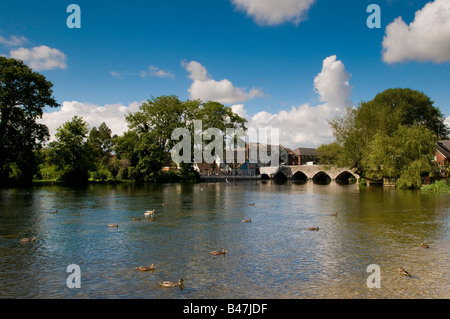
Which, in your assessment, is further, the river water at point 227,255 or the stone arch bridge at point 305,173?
the stone arch bridge at point 305,173

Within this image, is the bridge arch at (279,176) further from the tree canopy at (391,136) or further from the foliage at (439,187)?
the foliage at (439,187)

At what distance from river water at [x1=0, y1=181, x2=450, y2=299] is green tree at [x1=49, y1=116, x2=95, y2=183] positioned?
45783 mm

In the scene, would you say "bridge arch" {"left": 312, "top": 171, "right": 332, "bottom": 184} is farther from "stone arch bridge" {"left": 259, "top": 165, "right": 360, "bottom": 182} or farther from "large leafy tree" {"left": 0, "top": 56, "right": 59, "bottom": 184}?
"large leafy tree" {"left": 0, "top": 56, "right": 59, "bottom": 184}

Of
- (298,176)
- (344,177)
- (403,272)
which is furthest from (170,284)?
(298,176)

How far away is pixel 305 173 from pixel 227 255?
96.7 meters

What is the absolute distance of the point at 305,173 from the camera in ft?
360

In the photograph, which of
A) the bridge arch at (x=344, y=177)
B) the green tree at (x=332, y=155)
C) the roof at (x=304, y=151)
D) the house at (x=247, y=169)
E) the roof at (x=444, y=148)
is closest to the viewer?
the roof at (x=444, y=148)

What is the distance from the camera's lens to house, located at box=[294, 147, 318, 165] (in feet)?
543

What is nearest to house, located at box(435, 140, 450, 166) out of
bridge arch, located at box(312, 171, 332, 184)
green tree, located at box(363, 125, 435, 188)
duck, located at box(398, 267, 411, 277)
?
green tree, located at box(363, 125, 435, 188)

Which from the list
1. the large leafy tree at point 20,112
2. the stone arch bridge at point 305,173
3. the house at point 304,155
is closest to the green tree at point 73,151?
the large leafy tree at point 20,112

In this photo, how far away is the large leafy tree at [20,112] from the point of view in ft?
179

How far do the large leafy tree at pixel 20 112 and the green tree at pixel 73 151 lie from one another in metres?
11.0
